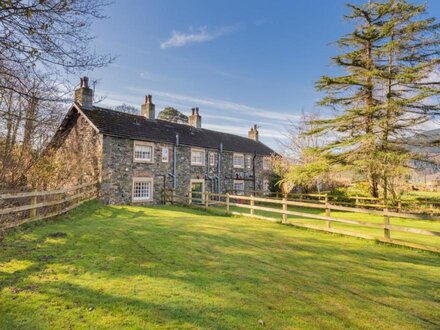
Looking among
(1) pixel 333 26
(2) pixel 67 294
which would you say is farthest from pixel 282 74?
(2) pixel 67 294

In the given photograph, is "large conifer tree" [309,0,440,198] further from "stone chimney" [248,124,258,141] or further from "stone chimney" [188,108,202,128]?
"stone chimney" [248,124,258,141]

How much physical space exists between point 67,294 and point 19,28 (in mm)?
4169

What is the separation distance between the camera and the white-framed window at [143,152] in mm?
18031

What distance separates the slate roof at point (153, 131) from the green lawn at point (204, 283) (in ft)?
36.1

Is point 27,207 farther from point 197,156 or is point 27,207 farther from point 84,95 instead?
point 197,156

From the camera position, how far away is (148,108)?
2180 cm

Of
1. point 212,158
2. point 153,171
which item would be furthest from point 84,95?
point 212,158

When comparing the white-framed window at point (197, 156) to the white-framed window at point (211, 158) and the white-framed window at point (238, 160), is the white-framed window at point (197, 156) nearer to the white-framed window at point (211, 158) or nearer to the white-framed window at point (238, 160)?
the white-framed window at point (211, 158)

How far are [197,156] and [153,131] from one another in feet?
14.6

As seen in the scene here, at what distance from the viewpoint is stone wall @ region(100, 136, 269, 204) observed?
53.9 ft

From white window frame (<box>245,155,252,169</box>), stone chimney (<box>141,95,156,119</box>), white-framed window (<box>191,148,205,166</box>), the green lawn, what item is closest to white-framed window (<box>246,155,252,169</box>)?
white window frame (<box>245,155,252,169</box>)

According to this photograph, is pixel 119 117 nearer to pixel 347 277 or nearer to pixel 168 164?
pixel 168 164

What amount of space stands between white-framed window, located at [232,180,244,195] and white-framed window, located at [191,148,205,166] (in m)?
5.01

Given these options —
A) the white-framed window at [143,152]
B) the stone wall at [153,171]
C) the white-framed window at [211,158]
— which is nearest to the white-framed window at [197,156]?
the stone wall at [153,171]
